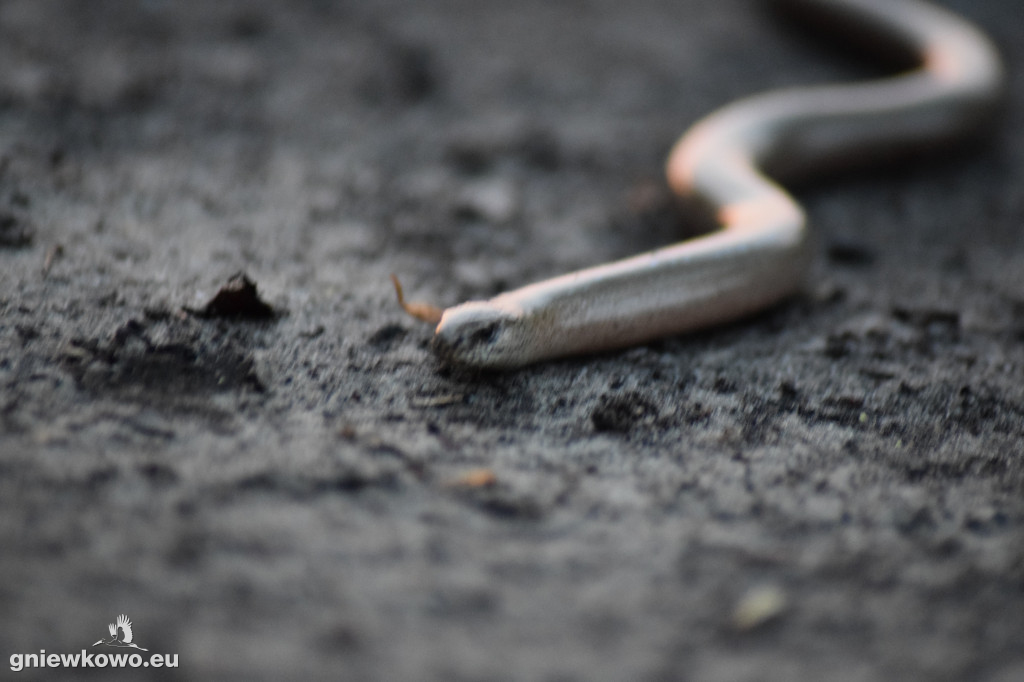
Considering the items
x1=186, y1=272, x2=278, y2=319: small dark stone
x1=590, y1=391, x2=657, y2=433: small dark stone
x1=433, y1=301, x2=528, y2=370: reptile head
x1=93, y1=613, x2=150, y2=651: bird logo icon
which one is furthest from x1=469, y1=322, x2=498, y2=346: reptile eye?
x1=93, y1=613, x2=150, y2=651: bird logo icon

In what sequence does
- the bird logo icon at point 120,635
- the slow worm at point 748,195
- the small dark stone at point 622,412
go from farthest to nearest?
the slow worm at point 748,195, the small dark stone at point 622,412, the bird logo icon at point 120,635

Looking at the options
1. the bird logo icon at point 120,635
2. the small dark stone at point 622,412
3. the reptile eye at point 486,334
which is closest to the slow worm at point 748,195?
the reptile eye at point 486,334

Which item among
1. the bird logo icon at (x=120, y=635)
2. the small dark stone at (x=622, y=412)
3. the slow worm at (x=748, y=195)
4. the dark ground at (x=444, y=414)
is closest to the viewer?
the bird logo icon at (x=120, y=635)

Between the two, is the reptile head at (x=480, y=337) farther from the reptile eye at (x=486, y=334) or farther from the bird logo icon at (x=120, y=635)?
the bird logo icon at (x=120, y=635)

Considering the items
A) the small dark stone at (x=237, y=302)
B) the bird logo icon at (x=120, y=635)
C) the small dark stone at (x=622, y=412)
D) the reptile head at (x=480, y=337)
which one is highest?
the small dark stone at (x=237, y=302)

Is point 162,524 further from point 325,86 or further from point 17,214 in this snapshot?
point 325,86

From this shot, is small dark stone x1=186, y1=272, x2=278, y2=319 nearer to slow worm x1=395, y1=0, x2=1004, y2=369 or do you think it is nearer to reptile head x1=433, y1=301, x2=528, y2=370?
slow worm x1=395, y1=0, x2=1004, y2=369
